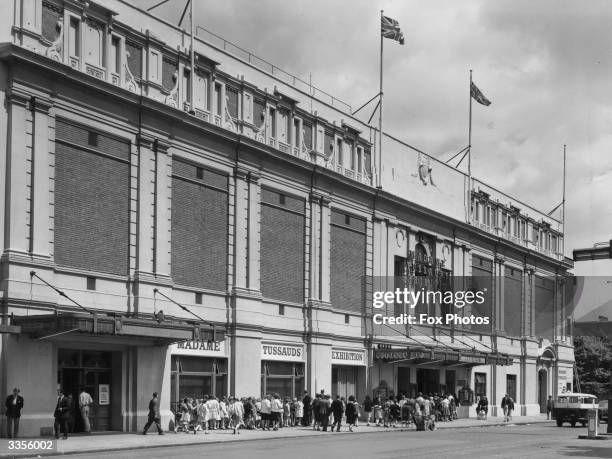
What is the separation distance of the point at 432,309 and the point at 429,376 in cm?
413

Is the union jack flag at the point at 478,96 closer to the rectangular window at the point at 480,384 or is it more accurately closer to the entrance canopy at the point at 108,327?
the rectangular window at the point at 480,384

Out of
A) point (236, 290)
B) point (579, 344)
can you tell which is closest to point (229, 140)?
point (236, 290)

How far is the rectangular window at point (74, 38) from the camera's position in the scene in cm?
3791

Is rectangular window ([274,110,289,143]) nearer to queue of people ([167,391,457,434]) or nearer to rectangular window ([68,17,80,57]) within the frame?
queue of people ([167,391,457,434])

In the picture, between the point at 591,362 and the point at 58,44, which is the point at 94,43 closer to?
the point at 58,44

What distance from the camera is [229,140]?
1793 inches

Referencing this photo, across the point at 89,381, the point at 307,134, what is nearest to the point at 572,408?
the point at 307,134

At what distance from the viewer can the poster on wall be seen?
39281 millimetres

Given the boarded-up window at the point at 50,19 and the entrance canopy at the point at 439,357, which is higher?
the boarded-up window at the point at 50,19

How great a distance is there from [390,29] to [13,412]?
30980 millimetres

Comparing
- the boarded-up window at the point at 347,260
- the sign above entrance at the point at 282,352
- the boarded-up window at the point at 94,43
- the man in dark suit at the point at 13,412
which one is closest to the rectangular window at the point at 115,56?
the boarded-up window at the point at 94,43

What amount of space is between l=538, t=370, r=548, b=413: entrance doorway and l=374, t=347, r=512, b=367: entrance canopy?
47.5 feet

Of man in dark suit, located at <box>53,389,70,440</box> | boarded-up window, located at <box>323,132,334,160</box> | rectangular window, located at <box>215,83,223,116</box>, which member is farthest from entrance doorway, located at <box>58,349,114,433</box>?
boarded-up window, located at <box>323,132,334,160</box>

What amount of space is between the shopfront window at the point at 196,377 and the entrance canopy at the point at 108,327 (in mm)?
2753
